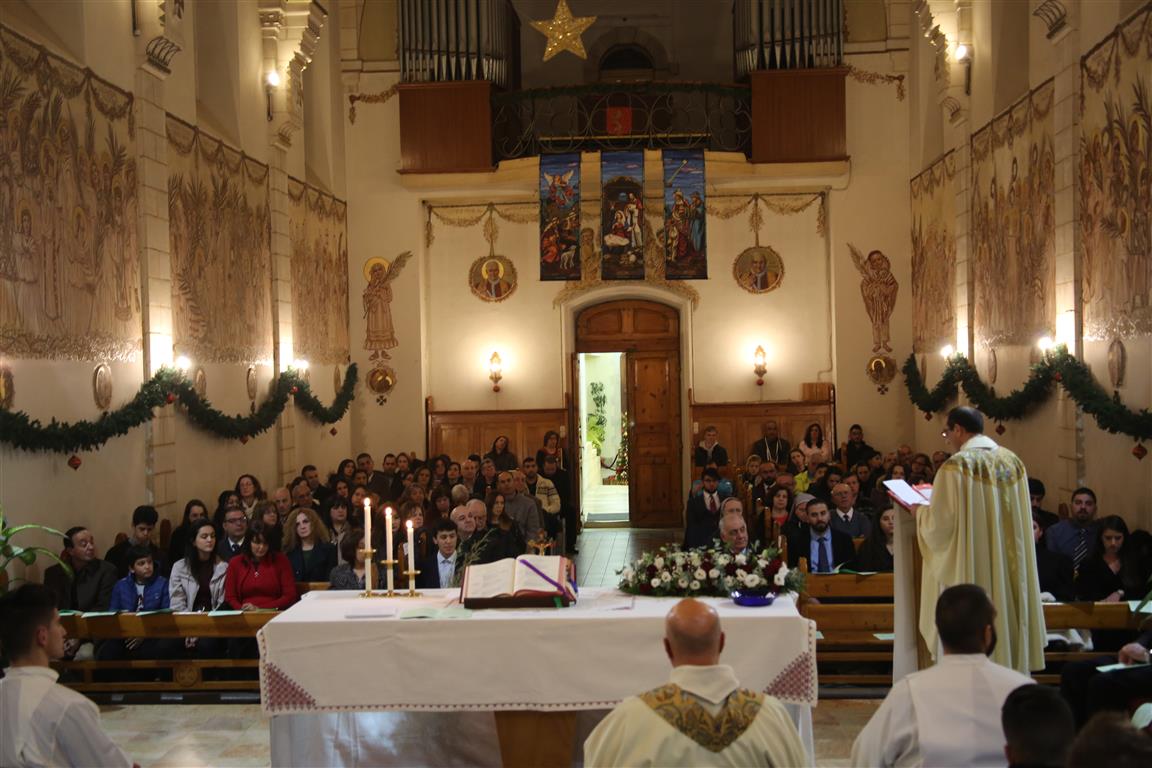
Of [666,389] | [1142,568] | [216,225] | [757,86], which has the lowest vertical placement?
[1142,568]

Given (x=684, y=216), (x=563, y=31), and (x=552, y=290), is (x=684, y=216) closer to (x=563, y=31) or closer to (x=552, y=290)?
(x=552, y=290)

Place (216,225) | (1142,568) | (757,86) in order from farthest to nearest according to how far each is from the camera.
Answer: (757,86), (216,225), (1142,568)

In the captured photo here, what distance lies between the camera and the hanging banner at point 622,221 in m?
16.6

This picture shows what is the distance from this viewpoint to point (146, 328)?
10703 mm

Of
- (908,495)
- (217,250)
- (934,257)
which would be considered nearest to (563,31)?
(934,257)

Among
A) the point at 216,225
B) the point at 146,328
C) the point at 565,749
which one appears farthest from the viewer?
the point at 216,225

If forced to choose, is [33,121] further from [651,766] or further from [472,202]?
[472,202]

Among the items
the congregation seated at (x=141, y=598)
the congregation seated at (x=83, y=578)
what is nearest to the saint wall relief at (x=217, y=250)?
the congregation seated at (x=83, y=578)

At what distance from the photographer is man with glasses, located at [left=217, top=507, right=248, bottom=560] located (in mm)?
9133

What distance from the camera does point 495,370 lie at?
18156 millimetres

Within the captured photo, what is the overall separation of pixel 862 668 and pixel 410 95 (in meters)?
11.9

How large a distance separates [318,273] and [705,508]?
7069mm

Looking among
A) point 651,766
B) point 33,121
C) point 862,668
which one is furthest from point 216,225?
point 651,766

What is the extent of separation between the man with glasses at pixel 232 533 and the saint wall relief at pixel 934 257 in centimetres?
887
